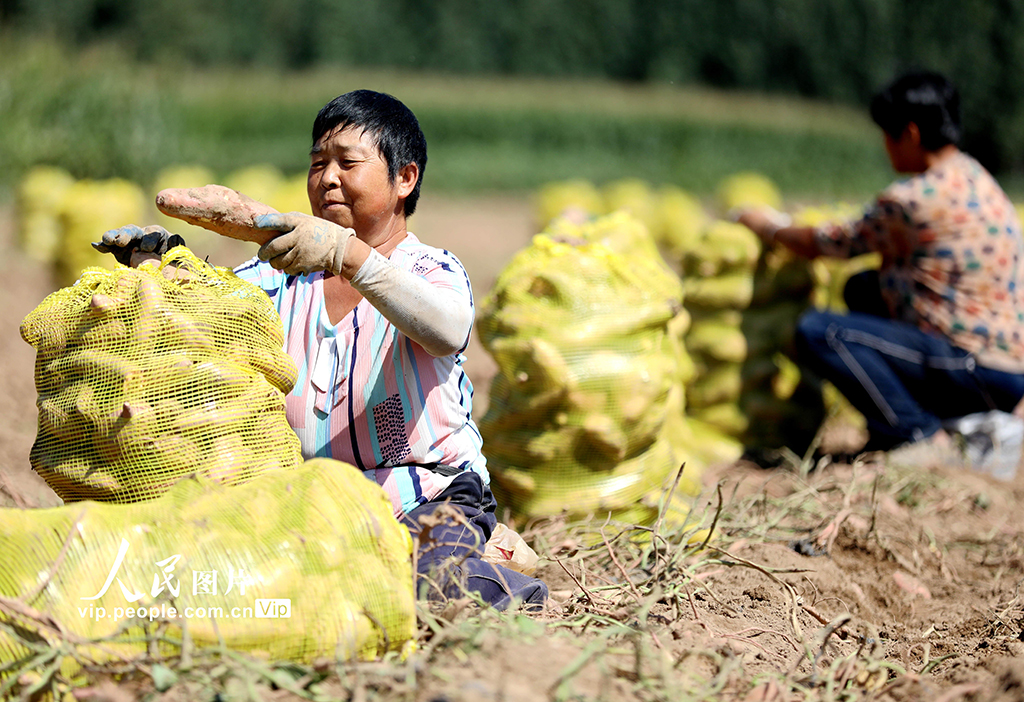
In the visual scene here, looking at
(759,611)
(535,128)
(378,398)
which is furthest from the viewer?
(535,128)

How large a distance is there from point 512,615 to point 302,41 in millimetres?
20761

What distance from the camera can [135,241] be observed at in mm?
2014

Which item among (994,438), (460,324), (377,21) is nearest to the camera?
(460,324)

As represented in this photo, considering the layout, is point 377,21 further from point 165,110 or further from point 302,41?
point 165,110

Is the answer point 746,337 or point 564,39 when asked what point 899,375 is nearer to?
point 746,337

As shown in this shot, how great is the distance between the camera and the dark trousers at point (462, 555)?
176 centimetres

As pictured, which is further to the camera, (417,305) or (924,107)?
(924,107)

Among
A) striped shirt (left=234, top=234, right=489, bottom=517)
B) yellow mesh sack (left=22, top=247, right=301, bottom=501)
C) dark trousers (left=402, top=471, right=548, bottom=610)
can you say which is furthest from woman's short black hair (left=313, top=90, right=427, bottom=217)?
dark trousers (left=402, top=471, right=548, bottom=610)

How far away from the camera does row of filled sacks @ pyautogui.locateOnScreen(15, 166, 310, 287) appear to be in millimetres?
5883

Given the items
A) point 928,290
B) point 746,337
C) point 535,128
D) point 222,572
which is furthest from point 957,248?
point 535,128

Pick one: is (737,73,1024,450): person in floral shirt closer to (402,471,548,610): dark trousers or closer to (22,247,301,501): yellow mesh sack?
(402,471,548,610): dark trousers

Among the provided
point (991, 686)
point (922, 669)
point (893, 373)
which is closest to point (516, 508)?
point (922, 669)

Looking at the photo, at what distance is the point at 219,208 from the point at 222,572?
0.71m

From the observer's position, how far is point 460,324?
6.17 ft
